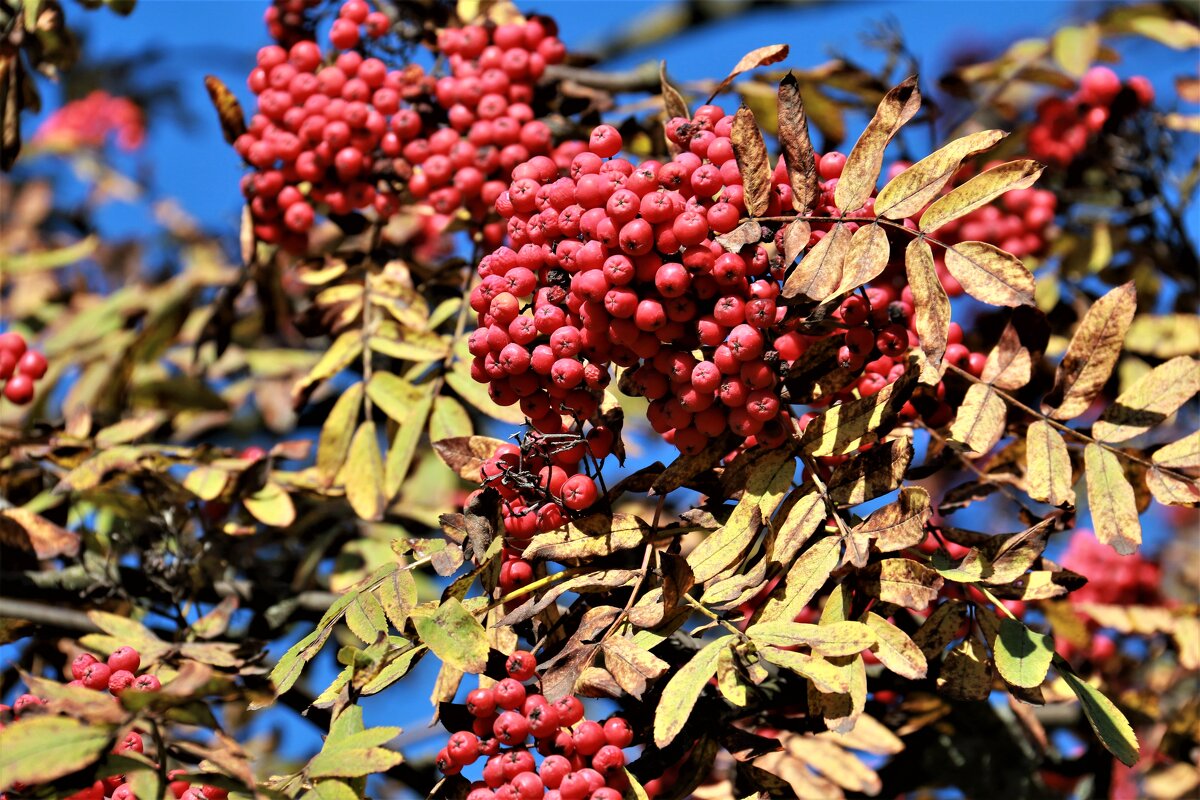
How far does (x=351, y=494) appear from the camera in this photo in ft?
7.90

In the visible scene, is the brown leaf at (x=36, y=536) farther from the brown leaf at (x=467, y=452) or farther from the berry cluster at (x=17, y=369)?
the brown leaf at (x=467, y=452)

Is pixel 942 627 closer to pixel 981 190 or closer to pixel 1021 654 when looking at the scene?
pixel 1021 654

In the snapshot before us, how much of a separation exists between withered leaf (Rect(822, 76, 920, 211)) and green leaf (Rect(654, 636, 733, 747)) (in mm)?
626

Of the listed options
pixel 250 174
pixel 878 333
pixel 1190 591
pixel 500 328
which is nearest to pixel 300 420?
pixel 250 174

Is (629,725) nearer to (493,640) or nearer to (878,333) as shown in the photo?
(493,640)

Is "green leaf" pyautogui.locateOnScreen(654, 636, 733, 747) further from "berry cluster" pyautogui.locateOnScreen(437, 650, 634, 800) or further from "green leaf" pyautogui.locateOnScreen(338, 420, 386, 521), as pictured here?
"green leaf" pyautogui.locateOnScreen(338, 420, 386, 521)

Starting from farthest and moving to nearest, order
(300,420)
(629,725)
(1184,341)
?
(300,420)
(1184,341)
(629,725)

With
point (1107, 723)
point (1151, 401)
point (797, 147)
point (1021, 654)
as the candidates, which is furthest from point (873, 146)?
point (1107, 723)

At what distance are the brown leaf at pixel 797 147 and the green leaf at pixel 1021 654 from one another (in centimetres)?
64

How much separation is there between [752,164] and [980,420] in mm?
517

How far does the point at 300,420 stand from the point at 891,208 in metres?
2.25

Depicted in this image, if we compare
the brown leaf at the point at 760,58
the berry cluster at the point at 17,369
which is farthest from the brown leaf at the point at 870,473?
the berry cluster at the point at 17,369

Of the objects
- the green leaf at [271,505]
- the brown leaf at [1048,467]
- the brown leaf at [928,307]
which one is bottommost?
the green leaf at [271,505]

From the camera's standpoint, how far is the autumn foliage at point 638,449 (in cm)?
160
